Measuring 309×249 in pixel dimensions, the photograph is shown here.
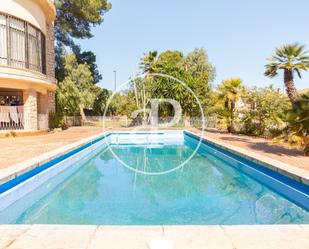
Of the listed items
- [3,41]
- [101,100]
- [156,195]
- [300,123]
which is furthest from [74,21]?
[156,195]

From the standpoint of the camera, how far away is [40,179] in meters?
8.05

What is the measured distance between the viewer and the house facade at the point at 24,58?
637 inches

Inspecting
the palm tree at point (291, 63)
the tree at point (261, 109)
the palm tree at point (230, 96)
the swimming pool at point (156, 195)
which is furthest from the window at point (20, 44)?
the palm tree at point (291, 63)

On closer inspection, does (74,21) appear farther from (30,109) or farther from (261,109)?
(261,109)

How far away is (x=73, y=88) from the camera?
1156 inches

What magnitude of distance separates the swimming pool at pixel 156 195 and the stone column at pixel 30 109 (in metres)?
7.48

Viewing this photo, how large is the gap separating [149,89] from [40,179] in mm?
21085

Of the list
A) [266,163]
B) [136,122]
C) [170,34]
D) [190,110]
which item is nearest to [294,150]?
[266,163]

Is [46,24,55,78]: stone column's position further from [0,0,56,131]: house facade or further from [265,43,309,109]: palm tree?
[265,43,309,109]: palm tree

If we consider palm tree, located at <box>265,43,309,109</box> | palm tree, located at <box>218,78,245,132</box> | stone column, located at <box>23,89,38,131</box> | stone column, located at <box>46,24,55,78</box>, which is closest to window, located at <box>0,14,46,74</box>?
stone column, located at <box>23,89,38,131</box>

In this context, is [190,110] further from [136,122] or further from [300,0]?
[300,0]

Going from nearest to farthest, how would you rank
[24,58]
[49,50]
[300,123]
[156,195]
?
[156,195] → [300,123] → [24,58] → [49,50]

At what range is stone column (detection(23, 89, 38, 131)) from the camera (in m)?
17.6

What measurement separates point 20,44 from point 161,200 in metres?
14.5
